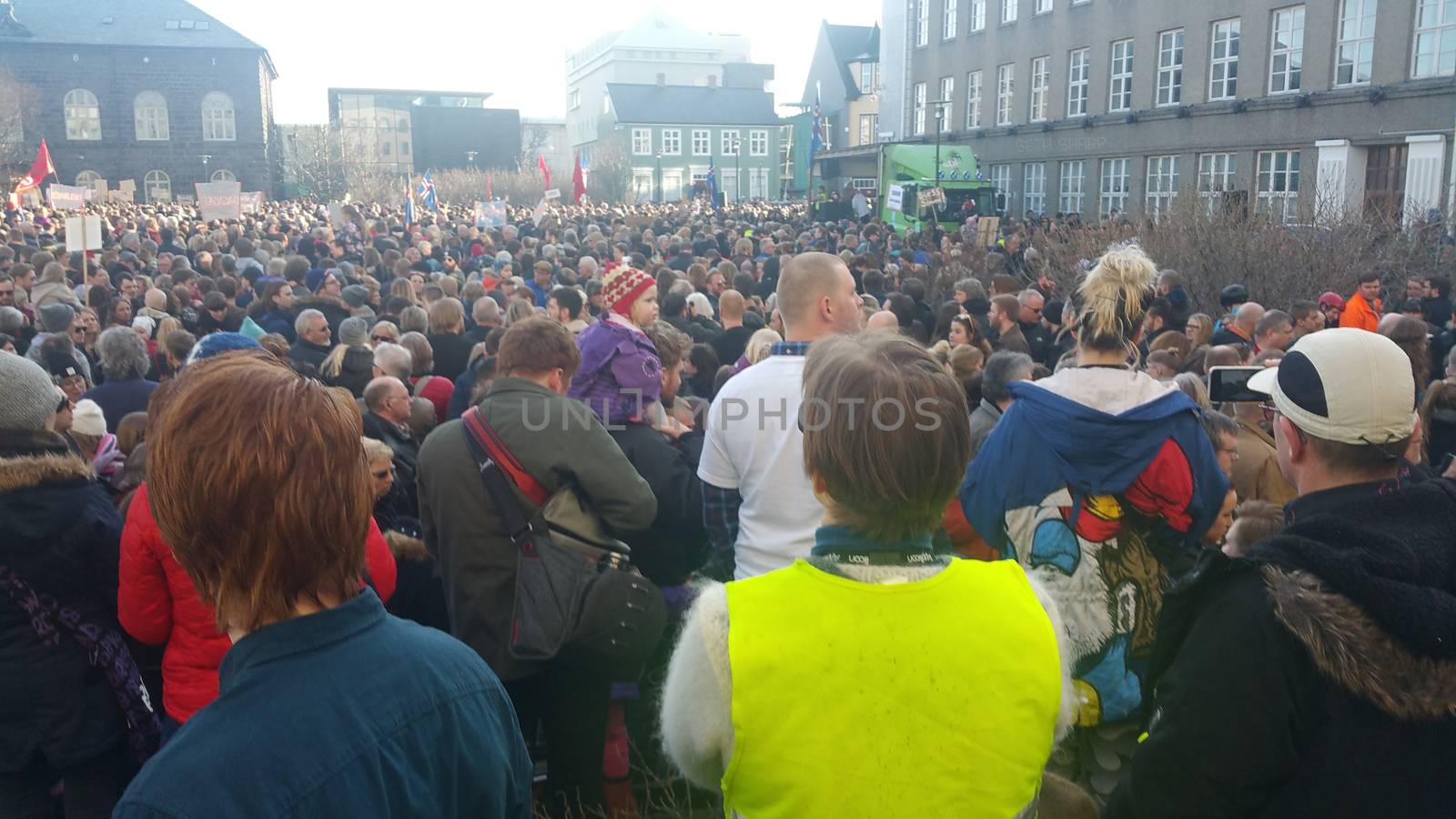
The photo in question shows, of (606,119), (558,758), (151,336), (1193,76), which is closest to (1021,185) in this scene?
(1193,76)

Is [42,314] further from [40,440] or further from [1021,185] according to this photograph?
[1021,185]

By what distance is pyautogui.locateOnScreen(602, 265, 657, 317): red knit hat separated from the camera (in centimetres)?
608

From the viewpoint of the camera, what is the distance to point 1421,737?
1.87 meters

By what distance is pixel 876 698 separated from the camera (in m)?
→ 1.88

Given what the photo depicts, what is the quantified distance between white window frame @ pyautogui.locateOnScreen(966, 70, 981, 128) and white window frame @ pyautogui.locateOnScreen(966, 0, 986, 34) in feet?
5.30

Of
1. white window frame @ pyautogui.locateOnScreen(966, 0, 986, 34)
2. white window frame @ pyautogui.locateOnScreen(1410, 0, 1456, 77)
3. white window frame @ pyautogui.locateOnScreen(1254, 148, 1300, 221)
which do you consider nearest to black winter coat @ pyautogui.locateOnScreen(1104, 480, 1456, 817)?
white window frame @ pyautogui.locateOnScreen(1410, 0, 1456, 77)

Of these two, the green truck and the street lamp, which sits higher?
the street lamp

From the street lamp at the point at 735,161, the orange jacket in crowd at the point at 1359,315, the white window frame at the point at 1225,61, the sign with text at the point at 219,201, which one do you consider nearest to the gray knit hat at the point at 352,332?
the orange jacket in crowd at the point at 1359,315

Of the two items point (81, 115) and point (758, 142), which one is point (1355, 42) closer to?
point (81, 115)

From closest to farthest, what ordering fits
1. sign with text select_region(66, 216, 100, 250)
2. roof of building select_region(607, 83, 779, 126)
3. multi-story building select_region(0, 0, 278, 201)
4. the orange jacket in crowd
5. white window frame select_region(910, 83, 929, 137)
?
the orange jacket in crowd < sign with text select_region(66, 216, 100, 250) < white window frame select_region(910, 83, 929, 137) < multi-story building select_region(0, 0, 278, 201) < roof of building select_region(607, 83, 779, 126)

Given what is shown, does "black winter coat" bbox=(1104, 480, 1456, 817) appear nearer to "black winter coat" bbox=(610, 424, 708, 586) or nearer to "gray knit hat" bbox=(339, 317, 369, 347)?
"black winter coat" bbox=(610, 424, 708, 586)

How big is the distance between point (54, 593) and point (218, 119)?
66341 millimetres

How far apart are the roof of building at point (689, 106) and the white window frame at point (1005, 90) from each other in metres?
49.4

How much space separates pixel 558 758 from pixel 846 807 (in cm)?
251
